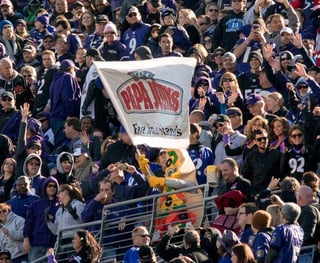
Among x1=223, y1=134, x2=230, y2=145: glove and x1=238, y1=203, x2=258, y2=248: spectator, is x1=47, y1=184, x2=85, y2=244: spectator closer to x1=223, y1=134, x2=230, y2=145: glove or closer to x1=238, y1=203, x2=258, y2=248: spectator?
x1=223, y1=134, x2=230, y2=145: glove

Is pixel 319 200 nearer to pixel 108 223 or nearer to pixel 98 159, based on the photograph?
pixel 108 223

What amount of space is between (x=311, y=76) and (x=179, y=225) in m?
3.15

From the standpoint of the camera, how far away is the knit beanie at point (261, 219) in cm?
1919

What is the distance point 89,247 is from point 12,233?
300cm

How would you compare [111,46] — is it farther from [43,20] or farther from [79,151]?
[79,151]

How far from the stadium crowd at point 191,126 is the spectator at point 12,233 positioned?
0.02 metres

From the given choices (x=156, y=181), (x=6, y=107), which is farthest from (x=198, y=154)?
(x=6, y=107)

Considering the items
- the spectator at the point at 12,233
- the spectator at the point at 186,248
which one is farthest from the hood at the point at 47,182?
the spectator at the point at 186,248

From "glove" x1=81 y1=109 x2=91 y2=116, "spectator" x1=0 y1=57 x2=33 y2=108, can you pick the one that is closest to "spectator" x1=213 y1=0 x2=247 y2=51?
"glove" x1=81 y1=109 x2=91 y2=116

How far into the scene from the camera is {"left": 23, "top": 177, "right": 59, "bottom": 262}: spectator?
22688 millimetres

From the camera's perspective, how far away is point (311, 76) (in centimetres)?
2322

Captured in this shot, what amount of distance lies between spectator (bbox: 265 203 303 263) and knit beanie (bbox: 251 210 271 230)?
390 mm

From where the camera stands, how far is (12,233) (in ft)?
75.8

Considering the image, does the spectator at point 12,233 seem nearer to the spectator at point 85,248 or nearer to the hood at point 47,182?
the hood at point 47,182
